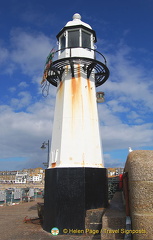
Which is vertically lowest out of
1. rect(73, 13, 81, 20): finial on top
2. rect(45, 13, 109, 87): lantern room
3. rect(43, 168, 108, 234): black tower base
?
rect(43, 168, 108, 234): black tower base

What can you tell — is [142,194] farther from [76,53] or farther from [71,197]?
[76,53]

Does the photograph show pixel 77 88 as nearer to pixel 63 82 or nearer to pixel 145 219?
pixel 63 82

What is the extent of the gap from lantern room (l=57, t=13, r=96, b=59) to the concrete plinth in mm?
7514

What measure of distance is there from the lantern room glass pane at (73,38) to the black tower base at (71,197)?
6.91 meters

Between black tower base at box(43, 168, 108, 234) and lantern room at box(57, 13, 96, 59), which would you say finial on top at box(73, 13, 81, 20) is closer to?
lantern room at box(57, 13, 96, 59)

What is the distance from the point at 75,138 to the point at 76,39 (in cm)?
571

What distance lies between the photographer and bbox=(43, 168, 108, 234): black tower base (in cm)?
871

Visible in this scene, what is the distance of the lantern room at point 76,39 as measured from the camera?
454 inches

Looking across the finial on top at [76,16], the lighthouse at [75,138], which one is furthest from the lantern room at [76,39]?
the finial on top at [76,16]

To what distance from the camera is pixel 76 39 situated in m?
11.8

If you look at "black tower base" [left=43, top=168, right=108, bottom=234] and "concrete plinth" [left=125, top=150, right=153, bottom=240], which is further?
"black tower base" [left=43, top=168, right=108, bottom=234]

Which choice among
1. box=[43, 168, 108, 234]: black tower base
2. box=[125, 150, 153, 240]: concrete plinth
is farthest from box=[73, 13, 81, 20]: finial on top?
box=[125, 150, 153, 240]: concrete plinth

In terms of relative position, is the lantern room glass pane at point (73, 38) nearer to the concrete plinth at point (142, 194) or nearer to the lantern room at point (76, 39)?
the lantern room at point (76, 39)

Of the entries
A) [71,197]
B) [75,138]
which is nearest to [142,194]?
[71,197]
